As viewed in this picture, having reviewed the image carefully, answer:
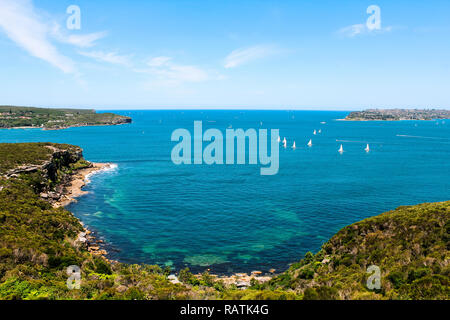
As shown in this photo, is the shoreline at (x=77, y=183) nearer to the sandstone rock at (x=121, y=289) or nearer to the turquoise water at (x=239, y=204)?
the turquoise water at (x=239, y=204)

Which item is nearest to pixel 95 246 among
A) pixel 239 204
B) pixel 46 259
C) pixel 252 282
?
pixel 46 259

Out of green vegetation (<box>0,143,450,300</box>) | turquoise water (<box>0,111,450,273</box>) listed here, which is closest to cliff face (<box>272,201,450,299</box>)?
green vegetation (<box>0,143,450,300</box>)

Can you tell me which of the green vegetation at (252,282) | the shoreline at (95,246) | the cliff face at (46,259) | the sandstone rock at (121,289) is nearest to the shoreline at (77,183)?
the shoreline at (95,246)

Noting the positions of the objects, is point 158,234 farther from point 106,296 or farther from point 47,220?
point 106,296

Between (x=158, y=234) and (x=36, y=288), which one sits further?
(x=158, y=234)

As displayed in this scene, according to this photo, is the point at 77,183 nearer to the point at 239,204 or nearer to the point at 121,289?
the point at 239,204

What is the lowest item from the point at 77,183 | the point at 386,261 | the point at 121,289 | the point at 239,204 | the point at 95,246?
the point at 95,246

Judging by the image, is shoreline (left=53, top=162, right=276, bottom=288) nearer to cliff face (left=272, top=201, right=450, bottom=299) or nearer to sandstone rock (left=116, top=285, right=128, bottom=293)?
cliff face (left=272, top=201, right=450, bottom=299)
